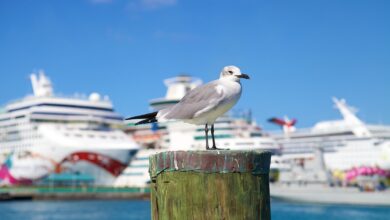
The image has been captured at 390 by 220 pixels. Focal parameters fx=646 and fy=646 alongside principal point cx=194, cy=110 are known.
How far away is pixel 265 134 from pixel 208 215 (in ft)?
184

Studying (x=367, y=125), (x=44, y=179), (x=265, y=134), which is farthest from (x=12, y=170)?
(x=367, y=125)

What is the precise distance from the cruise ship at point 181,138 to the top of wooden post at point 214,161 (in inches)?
1741

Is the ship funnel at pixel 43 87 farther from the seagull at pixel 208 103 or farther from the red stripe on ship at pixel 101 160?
the seagull at pixel 208 103

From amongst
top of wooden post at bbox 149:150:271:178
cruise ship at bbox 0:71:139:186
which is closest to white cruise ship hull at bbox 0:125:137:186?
cruise ship at bbox 0:71:139:186

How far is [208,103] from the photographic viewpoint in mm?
2787

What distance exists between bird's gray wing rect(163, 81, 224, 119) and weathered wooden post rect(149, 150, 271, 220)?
1.83 feet

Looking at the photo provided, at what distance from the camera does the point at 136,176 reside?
50156 mm

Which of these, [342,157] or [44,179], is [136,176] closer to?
[44,179]

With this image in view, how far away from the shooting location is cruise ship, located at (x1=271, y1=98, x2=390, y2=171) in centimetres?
5238

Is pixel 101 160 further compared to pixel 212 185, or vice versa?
pixel 101 160

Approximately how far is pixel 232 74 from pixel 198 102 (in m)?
0.20

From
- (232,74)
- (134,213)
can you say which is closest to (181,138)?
(134,213)

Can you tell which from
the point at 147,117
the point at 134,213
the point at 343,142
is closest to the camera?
the point at 147,117

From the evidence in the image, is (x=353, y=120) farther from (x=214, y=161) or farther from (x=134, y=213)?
(x=214, y=161)
